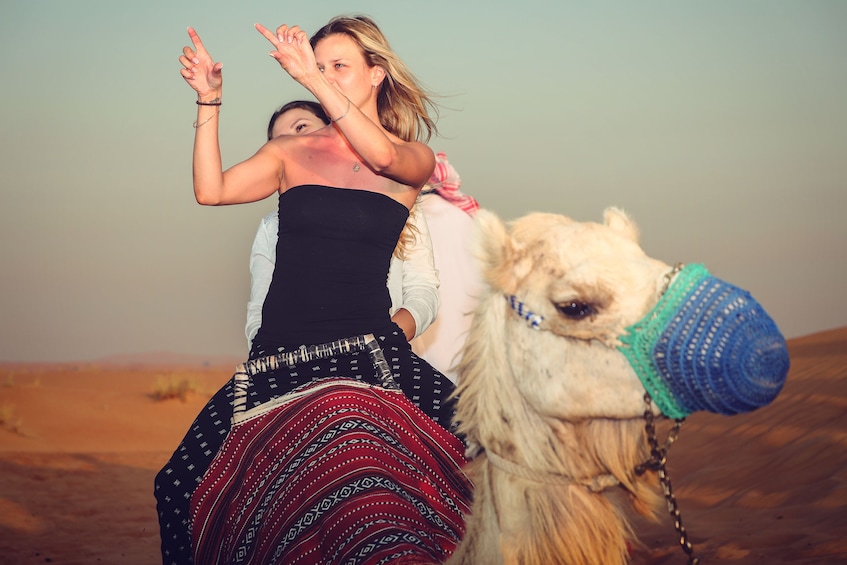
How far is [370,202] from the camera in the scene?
328cm

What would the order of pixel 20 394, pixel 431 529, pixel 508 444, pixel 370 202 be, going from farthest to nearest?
pixel 20 394
pixel 370 202
pixel 431 529
pixel 508 444

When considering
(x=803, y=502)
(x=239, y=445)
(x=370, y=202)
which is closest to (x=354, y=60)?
(x=370, y=202)

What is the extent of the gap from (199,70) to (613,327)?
185 cm

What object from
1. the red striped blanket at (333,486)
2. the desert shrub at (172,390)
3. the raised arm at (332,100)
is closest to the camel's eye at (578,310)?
the red striped blanket at (333,486)

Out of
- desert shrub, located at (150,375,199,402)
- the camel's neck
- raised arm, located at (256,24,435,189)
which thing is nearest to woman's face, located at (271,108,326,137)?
raised arm, located at (256,24,435,189)

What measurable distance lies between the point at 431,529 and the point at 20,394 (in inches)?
694

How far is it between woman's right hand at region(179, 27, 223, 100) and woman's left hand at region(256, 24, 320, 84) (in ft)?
1.49

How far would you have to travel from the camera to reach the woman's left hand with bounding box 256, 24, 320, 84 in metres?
2.68

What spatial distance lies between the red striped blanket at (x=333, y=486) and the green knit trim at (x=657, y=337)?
76cm

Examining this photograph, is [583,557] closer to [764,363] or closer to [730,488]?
[764,363]

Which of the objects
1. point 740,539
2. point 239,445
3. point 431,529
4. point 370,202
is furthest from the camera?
point 740,539

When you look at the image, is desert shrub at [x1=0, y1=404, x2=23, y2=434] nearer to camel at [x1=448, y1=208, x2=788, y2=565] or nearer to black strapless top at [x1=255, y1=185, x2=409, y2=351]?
black strapless top at [x1=255, y1=185, x2=409, y2=351]

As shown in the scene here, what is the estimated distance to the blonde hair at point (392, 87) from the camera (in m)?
3.44

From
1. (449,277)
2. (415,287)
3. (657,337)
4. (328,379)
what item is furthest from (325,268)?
(449,277)
